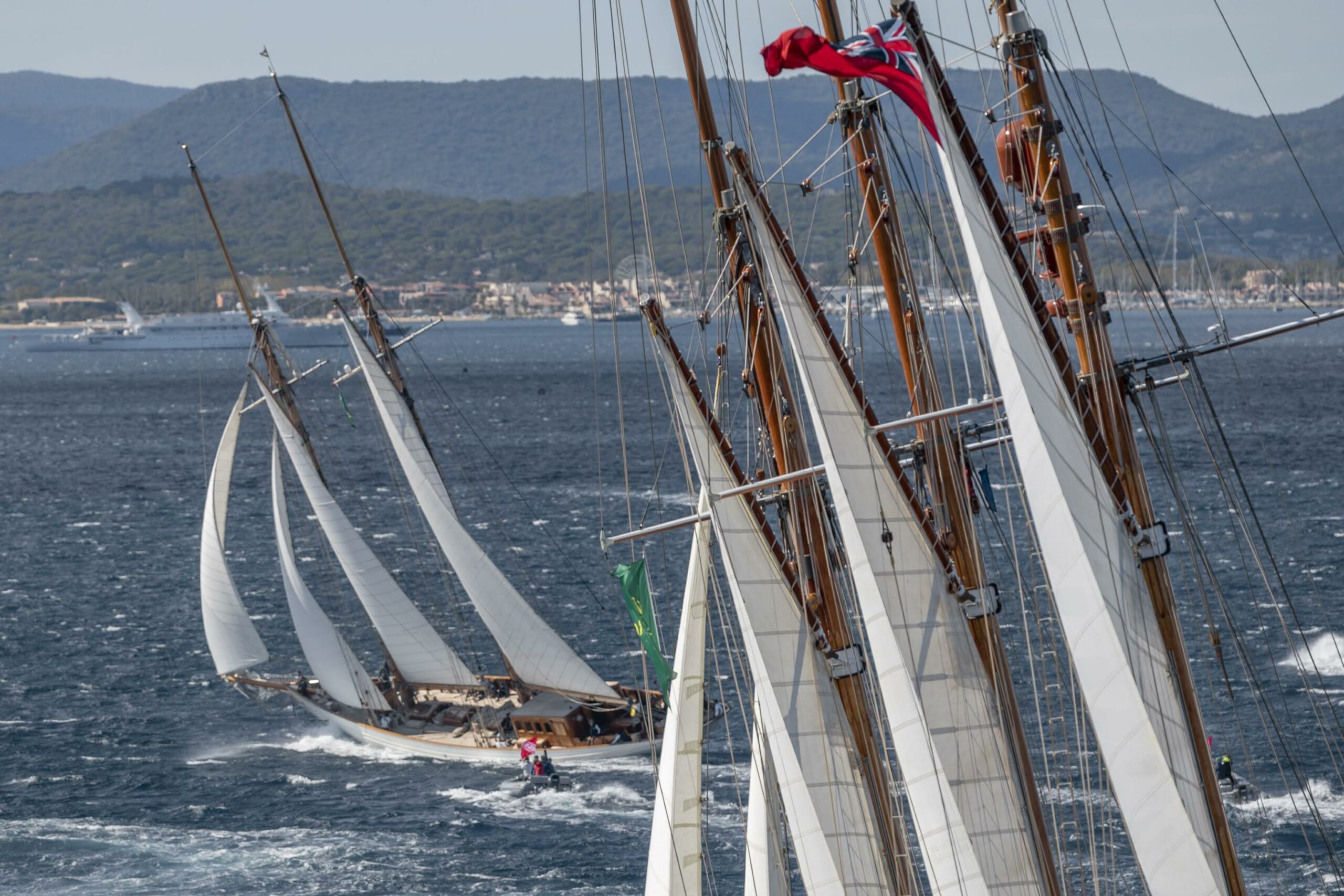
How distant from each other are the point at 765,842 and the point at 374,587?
103 ft

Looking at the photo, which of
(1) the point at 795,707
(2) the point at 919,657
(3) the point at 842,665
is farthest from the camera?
(3) the point at 842,665

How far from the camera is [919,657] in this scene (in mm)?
21156

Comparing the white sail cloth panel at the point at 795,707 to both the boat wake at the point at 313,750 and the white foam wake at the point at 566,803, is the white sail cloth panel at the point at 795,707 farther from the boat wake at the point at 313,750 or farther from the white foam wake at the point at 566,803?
the boat wake at the point at 313,750

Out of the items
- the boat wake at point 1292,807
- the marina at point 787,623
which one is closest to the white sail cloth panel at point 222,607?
the marina at point 787,623

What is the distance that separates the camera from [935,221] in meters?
107

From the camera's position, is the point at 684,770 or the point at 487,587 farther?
the point at 487,587

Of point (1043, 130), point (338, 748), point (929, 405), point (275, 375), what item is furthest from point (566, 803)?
point (1043, 130)

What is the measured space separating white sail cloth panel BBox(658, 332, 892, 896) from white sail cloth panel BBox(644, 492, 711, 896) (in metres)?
1.50

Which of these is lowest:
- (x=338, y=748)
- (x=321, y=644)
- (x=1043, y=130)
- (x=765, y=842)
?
(x=338, y=748)

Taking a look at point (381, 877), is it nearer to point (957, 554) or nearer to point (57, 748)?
point (57, 748)

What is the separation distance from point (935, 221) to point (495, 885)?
72467 mm

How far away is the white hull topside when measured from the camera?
5200 cm

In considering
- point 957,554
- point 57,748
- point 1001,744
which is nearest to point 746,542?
point 957,554

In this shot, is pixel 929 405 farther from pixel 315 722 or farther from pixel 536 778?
pixel 315 722
